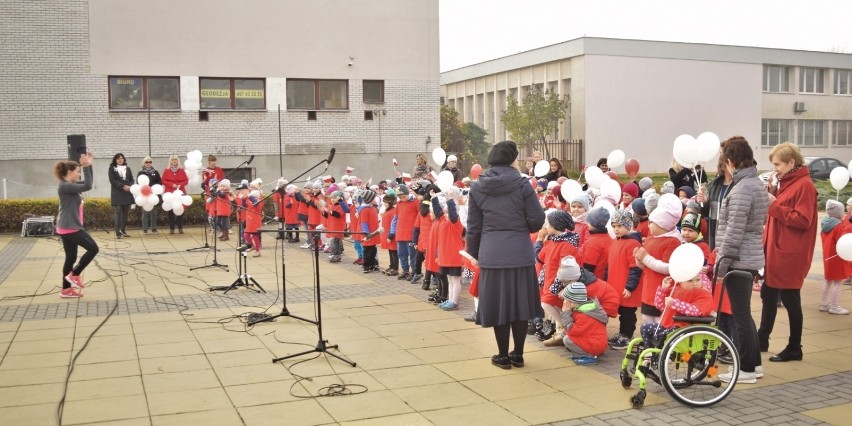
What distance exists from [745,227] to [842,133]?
51141mm

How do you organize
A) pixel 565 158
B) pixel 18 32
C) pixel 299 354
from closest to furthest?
pixel 299 354 → pixel 18 32 → pixel 565 158


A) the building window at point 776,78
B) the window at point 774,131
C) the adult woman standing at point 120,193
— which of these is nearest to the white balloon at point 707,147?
the adult woman standing at point 120,193

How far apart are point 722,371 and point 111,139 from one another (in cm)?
2149

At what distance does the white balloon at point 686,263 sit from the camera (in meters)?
6.14

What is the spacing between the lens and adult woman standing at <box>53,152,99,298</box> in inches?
430

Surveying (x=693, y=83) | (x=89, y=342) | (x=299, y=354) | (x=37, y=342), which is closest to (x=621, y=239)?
(x=299, y=354)

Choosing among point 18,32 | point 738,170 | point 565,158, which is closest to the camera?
point 738,170

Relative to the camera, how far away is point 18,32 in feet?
75.6

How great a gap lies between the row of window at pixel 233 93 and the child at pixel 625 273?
1968 cm

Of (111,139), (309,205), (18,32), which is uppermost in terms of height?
(18,32)

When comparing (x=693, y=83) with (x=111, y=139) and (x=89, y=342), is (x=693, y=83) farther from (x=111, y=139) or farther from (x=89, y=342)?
(x=89, y=342)

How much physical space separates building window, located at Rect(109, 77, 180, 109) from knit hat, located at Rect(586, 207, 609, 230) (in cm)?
1968

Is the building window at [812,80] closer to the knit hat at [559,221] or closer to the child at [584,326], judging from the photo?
the knit hat at [559,221]

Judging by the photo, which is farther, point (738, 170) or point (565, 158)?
point (565, 158)
